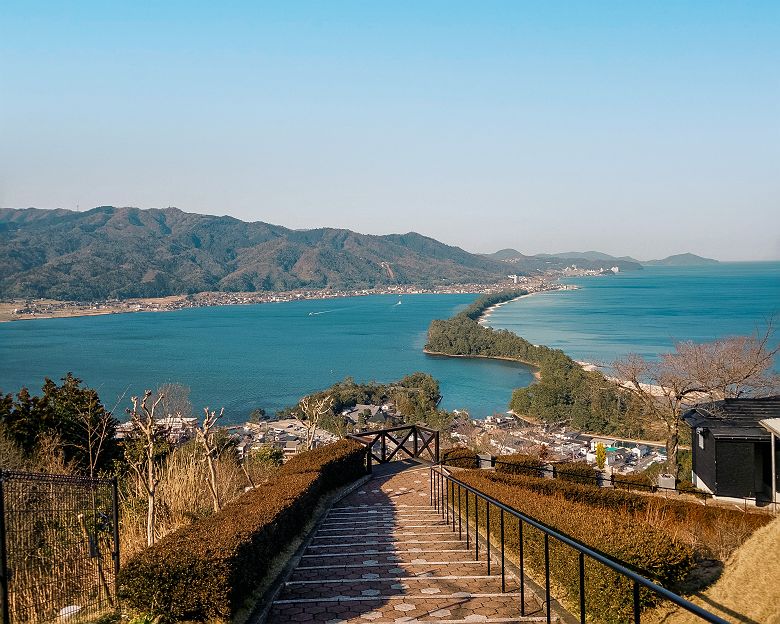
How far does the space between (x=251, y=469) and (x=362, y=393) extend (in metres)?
30.4

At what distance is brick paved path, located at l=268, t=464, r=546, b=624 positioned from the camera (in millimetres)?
4078

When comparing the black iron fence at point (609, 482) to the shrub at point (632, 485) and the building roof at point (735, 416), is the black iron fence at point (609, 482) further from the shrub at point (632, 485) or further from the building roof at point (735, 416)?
the building roof at point (735, 416)

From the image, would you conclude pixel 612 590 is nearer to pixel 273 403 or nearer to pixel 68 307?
pixel 273 403

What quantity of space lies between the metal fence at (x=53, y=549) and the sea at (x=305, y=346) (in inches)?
1158

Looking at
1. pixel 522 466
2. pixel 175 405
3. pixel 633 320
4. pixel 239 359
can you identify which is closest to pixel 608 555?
pixel 522 466

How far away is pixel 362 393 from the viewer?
43.6 meters

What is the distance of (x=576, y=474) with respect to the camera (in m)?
11.1

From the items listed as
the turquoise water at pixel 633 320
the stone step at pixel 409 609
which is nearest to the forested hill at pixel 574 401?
the turquoise water at pixel 633 320

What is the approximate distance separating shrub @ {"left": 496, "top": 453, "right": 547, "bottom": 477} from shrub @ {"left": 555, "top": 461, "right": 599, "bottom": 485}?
309 millimetres

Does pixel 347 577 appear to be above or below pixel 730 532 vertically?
above

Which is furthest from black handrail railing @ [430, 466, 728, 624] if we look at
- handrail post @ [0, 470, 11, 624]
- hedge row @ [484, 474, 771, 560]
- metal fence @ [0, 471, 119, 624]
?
handrail post @ [0, 470, 11, 624]

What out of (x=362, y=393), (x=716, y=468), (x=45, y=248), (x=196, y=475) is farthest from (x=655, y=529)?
(x=45, y=248)

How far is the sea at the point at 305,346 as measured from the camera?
49000mm

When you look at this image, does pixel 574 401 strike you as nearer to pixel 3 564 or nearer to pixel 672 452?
pixel 672 452
